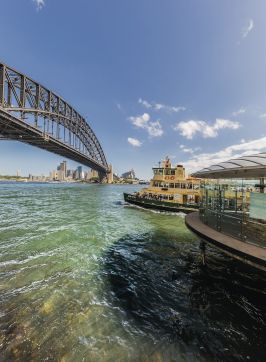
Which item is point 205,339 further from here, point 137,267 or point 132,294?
point 137,267

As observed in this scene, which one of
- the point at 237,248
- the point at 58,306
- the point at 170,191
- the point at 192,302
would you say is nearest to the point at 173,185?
the point at 170,191

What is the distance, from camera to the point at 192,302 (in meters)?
6.55

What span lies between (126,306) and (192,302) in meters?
2.09

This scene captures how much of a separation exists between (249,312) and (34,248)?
10.1 meters

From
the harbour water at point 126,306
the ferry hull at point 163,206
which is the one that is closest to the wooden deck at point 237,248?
the harbour water at point 126,306

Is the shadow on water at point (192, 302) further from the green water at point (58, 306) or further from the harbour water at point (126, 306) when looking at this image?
the green water at point (58, 306)

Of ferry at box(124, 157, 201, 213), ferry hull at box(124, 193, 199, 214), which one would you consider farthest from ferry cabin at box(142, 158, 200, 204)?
ferry hull at box(124, 193, 199, 214)

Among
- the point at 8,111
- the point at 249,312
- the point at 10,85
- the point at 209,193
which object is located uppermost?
the point at 10,85

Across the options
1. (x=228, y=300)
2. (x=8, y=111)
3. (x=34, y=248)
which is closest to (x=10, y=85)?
(x=8, y=111)

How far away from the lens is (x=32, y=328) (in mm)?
5098

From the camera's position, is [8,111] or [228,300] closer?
[228,300]

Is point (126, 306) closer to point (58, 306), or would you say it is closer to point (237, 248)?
point (58, 306)

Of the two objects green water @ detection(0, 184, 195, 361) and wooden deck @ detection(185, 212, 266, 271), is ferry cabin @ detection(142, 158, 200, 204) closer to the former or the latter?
green water @ detection(0, 184, 195, 361)

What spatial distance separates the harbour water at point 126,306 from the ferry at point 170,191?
1656 cm
